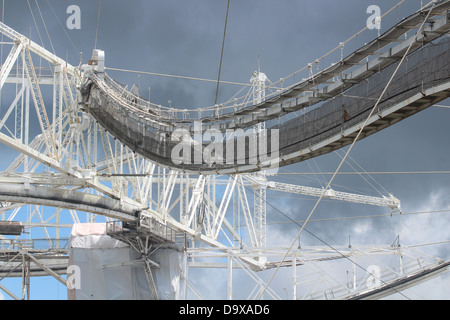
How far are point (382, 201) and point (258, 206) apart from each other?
2904 cm

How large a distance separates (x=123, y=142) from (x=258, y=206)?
3567 cm

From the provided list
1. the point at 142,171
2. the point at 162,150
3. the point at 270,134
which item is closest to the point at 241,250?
the point at 142,171

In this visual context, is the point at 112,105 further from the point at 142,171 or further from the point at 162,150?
the point at 142,171

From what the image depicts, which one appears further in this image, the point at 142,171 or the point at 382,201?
the point at 382,201

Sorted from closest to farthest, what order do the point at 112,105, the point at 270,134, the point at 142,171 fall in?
the point at 270,134, the point at 112,105, the point at 142,171
